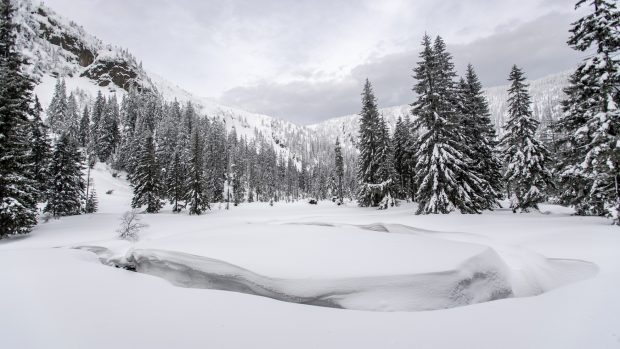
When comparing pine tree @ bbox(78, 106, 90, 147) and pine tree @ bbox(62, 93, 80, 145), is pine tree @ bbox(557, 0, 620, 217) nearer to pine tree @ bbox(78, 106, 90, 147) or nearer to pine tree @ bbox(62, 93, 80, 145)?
pine tree @ bbox(62, 93, 80, 145)

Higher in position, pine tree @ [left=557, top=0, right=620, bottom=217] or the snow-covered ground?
pine tree @ [left=557, top=0, right=620, bottom=217]

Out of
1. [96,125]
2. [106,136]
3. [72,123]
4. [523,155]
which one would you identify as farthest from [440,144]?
[72,123]

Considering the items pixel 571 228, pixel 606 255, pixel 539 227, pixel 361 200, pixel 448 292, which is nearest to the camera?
pixel 448 292

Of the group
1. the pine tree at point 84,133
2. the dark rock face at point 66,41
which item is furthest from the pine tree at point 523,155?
the dark rock face at point 66,41

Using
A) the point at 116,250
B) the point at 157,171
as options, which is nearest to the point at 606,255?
the point at 116,250

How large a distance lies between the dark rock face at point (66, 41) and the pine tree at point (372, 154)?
568 feet

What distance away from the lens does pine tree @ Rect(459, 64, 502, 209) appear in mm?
25281

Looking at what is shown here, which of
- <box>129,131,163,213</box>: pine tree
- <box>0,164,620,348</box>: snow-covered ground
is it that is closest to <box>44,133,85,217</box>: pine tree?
<box>129,131,163,213</box>: pine tree

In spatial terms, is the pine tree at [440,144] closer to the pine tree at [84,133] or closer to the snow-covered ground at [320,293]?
the snow-covered ground at [320,293]

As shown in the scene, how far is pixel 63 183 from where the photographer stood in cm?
3325

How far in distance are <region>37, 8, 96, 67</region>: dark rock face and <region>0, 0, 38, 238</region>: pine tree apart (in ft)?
547

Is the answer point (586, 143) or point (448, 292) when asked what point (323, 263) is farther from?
point (586, 143)

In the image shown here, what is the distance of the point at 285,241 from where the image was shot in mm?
10289

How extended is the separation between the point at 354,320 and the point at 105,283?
683 cm
